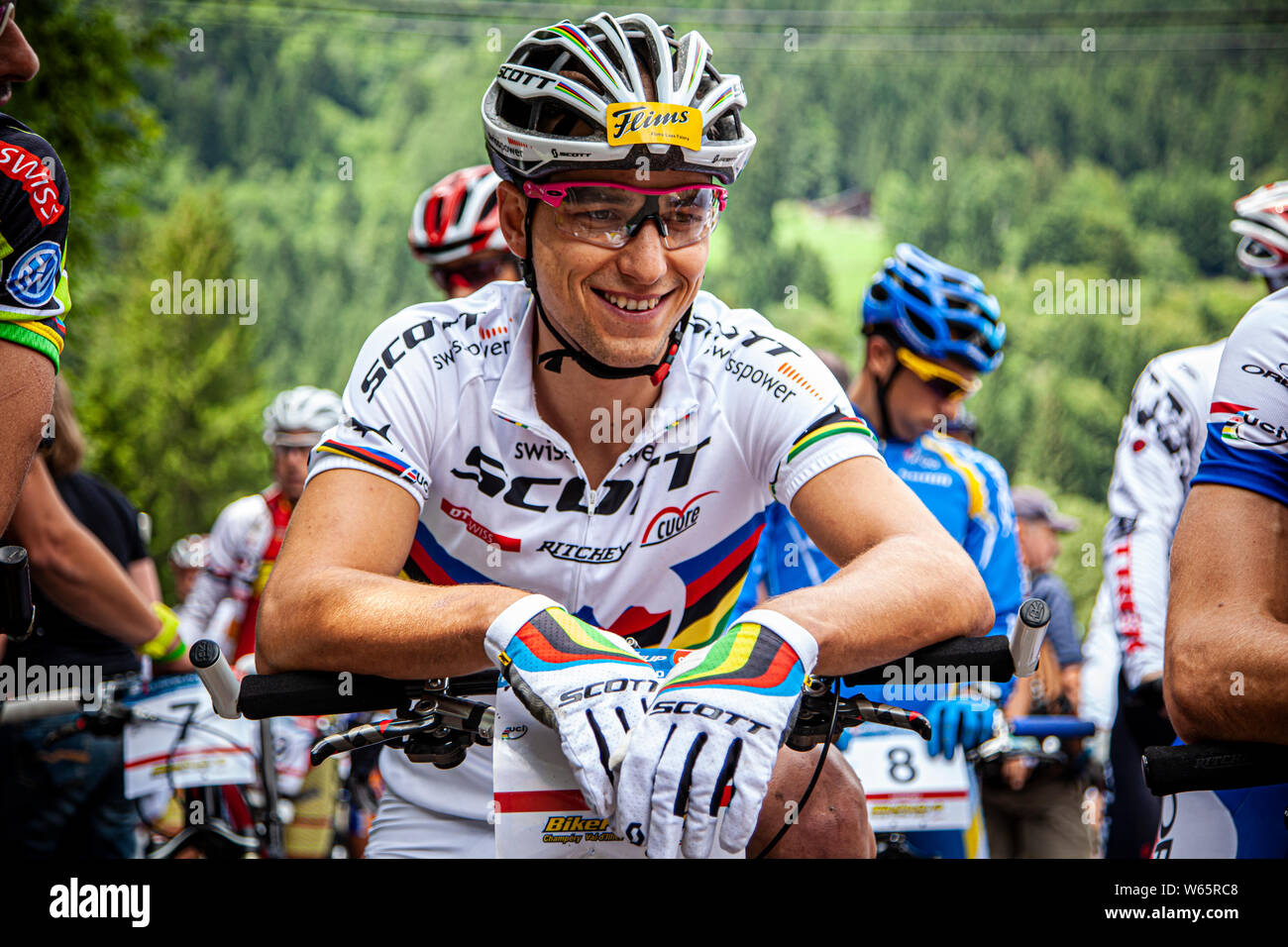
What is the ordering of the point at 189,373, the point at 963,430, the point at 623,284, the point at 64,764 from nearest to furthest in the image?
1. the point at 623,284
2. the point at 64,764
3. the point at 963,430
4. the point at 189,373

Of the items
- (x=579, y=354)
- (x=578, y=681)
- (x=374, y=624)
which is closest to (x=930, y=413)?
(x=579, y=354)

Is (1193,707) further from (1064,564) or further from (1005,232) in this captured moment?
(1005,232)

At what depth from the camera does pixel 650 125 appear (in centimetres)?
264

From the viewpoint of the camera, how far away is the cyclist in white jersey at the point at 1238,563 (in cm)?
224

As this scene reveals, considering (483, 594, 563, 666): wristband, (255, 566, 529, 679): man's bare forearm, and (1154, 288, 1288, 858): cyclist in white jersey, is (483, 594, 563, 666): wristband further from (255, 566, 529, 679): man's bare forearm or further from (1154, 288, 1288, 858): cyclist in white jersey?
(1154, 288, 1288, 858): cyclist in white jersey

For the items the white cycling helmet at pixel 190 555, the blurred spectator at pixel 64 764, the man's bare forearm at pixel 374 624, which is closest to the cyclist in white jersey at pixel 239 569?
the blurred spectator at pixel 64 764

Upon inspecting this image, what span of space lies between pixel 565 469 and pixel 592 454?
0.12 metres

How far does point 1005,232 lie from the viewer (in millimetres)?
60344

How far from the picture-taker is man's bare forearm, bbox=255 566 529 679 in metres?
2.22

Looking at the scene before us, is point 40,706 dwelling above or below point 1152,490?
below

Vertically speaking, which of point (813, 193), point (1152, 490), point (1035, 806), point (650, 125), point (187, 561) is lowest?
point (187, 561)

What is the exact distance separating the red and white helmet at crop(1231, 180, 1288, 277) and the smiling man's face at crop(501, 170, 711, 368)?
2.51 m

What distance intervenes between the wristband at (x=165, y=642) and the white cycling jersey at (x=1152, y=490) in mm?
3465

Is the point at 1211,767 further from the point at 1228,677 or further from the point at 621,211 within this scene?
the point at 621,211
